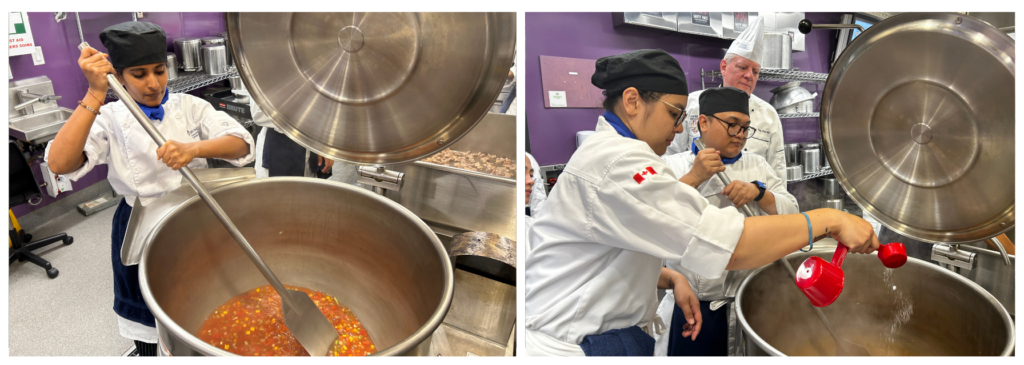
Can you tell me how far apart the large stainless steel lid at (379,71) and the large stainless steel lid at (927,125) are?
2.70 ft

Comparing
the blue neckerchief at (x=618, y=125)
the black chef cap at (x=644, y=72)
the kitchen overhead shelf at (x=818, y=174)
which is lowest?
the kitchen overhead shelf at (x=818, y=174)

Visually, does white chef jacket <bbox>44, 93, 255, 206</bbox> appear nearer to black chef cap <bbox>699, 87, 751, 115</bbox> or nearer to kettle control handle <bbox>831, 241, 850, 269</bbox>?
black chef cap <bbox>699, 87, 751, 115</bbox>

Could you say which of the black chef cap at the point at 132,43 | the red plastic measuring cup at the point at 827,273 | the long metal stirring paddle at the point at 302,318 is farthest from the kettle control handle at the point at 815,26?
the black chef cap at the point at 132,43

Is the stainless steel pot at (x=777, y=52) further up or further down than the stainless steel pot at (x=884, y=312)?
further up

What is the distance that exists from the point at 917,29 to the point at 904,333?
2.33 feet

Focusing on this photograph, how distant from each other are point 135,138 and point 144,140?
0.02 m

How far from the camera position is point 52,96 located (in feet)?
3.45

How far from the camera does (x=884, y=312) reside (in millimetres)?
1280

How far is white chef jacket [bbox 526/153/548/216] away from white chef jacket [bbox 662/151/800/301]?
0.26 m

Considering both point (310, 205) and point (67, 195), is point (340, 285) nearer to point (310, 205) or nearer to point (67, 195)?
point (310, 205)

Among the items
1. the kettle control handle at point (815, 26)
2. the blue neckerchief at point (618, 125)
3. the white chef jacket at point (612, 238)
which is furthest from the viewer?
the kettle control handle at point (815, 26)

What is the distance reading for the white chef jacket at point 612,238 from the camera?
3.08 ft

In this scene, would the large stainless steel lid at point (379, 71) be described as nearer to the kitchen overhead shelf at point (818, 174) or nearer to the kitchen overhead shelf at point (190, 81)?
the kitchen overhead shelf at point (190, 81)

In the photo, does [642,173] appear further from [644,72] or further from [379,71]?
[379,71]
